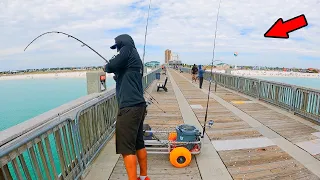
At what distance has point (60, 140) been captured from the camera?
106 inches

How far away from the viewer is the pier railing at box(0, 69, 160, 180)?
75.6 inches

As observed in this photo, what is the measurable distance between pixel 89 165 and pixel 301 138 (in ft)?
15.0

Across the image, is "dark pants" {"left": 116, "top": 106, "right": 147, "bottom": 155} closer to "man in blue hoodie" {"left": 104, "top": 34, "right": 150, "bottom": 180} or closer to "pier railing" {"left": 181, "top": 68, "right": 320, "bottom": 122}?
"man in blue hoodie" {"left": 104, "top": 34, "right": 150, "bottom": 180}

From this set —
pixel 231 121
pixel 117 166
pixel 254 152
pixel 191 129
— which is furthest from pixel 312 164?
pixel 117 166

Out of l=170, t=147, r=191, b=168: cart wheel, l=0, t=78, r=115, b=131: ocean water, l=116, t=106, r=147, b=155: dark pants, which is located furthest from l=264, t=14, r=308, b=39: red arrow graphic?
l=0, t=78, r=115, b=131: ocean water

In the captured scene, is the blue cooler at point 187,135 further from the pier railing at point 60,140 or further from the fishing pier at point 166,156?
the pier railing at point 60,140

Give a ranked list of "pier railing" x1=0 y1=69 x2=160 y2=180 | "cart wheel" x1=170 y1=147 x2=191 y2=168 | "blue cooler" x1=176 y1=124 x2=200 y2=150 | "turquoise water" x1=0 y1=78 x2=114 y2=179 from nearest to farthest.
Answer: "pier railing" x1=0 y1=69 x2=160 y2=180 → "cart wheel" x1=170 y1=147 x2=191 y2=168 → "blue cooler" x1=176 y1=124 x2=200 y2=150 → "turquoise water" x1=0 y1=78 x2=114 y2=179

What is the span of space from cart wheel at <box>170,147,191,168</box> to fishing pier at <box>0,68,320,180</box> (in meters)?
0.09

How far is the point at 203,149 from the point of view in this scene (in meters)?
4.34

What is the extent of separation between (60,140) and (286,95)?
759 centimetres

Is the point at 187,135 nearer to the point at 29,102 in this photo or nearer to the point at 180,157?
the point at 180,157

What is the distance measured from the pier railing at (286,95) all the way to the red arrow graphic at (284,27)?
2337mm

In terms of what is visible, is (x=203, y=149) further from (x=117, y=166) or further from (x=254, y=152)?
(x=117, y=166)

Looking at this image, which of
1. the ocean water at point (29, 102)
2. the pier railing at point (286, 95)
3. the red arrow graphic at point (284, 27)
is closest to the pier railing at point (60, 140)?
the ocean water at point (29, 102)
